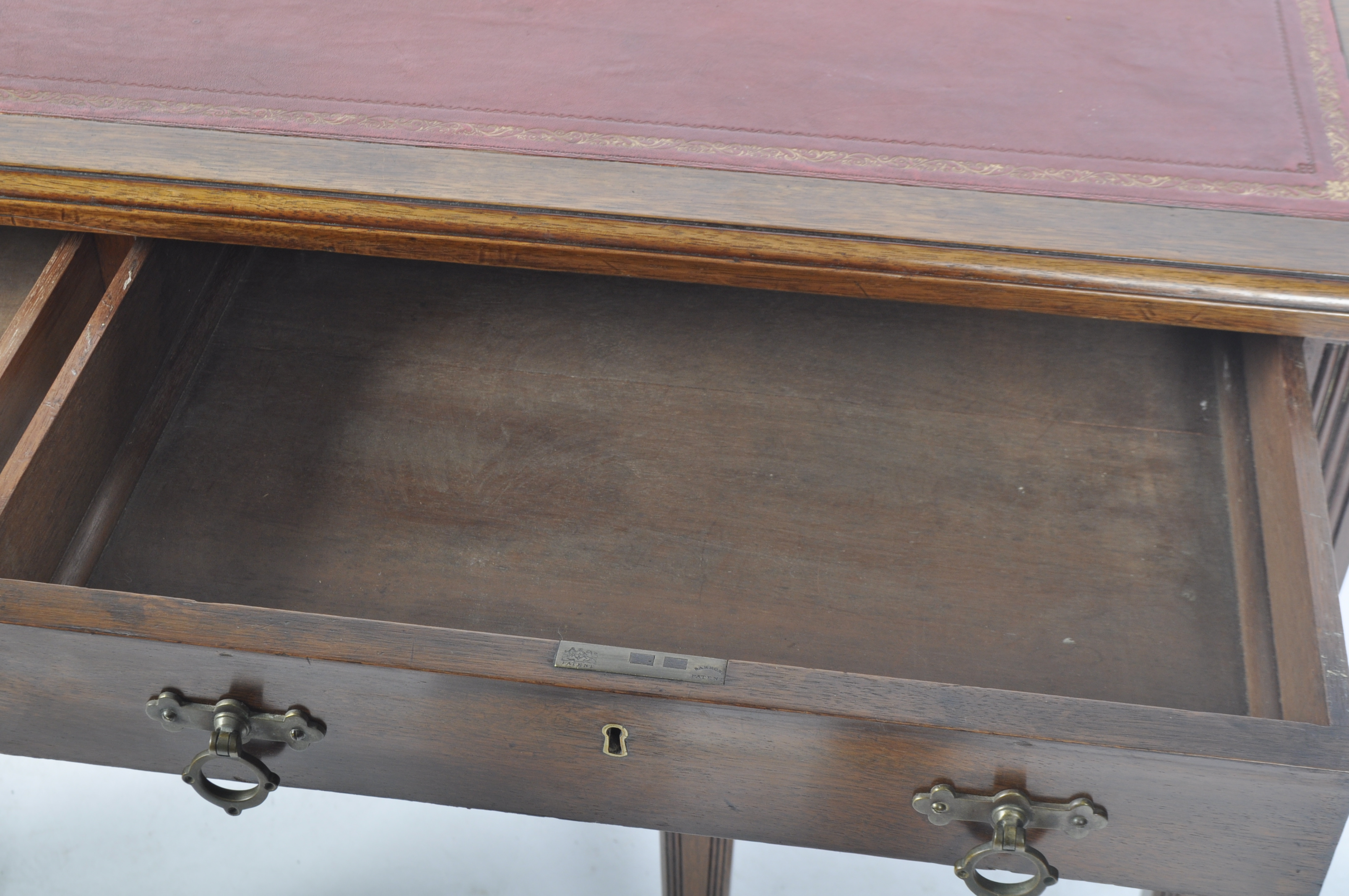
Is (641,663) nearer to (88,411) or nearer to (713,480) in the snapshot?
(713,480)

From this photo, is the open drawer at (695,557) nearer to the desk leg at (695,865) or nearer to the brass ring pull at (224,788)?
the brass ring pull at (224,788)

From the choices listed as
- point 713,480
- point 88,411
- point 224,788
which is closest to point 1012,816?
point 713,480

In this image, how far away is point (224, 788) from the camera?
0.67 m

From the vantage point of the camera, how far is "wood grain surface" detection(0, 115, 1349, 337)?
683mm

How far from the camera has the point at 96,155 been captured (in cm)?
73

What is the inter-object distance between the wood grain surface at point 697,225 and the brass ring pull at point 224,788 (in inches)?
11.1

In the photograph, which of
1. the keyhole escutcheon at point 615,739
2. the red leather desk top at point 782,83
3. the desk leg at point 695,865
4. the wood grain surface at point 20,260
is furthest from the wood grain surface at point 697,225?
the desk leg at point 695,865

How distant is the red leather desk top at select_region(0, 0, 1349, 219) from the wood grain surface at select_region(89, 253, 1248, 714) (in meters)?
0.18

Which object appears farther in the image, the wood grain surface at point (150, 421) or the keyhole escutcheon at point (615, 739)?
the wood grain surface at point (150, 421)

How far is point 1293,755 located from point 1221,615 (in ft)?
0.61

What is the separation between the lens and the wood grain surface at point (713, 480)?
2.44 feet

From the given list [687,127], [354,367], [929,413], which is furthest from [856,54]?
[354,367]

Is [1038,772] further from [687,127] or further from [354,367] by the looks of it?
[354,367]

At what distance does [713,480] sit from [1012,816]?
30cm
